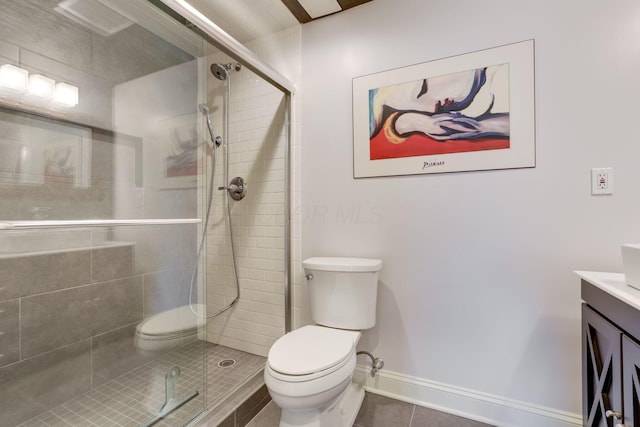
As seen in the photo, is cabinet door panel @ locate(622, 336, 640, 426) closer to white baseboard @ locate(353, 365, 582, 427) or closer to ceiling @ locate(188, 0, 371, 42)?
white baseboard @ locate(353, 365, 582, 427)

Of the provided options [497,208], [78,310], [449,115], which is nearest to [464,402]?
[497,208]

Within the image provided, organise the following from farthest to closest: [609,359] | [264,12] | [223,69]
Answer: [223,69], [264,12], [609,359]

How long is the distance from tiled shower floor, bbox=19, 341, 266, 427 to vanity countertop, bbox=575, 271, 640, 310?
1.60 meters

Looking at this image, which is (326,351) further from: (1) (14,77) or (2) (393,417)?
(1) (14,77)

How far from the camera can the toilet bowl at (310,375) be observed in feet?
3.27

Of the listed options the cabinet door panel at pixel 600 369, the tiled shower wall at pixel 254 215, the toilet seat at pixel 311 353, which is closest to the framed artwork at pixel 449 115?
the tiled shower wall at pixel 254 215

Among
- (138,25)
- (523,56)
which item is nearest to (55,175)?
(138,25)

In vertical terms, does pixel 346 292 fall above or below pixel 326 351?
above

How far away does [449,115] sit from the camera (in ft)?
4.65

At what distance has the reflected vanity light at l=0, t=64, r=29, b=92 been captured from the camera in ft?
3.94

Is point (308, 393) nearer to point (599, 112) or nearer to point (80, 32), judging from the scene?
point (599, 112)

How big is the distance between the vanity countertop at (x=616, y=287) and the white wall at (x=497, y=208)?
0.23m

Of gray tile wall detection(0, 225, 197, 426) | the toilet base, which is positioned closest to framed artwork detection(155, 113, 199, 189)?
gray tile wall detection(0, 225, 197, 426)

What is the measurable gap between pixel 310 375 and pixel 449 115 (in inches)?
53.8
